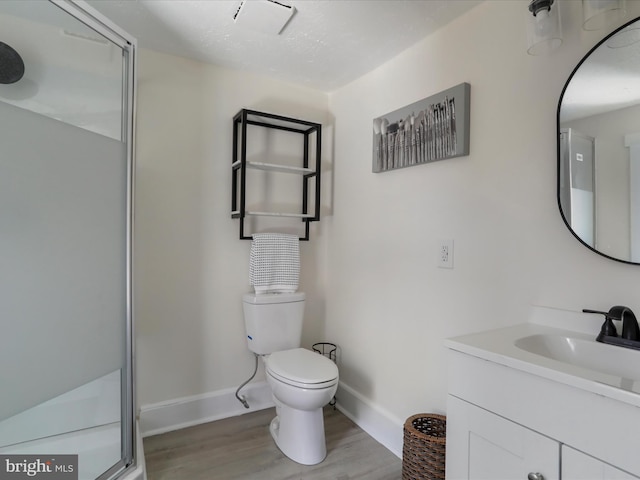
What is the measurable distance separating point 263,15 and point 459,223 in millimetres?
1291

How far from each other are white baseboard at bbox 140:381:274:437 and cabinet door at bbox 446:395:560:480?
1499mm

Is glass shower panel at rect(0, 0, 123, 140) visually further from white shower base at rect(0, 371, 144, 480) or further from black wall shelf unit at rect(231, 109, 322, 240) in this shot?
white shower base at rect(0, 371, 144, 480)

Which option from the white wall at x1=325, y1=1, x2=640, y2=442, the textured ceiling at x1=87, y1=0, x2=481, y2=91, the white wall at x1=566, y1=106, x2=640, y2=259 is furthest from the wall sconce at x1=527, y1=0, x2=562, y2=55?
the textured ceiling at x1=87, y1=0, x2=481, y2=91

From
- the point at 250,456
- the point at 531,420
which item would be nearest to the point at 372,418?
the point at 250,456

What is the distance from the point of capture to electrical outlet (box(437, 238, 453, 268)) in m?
1.65

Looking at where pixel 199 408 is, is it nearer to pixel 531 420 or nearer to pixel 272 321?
pixel 272 321

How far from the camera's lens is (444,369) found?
1.65 metres

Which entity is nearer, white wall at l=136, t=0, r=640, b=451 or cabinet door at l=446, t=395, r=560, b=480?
cabinet door at l=446, t=395, r=560, b=480

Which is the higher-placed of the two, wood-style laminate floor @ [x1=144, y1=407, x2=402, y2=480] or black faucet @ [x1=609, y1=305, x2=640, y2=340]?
black faucet @ [x1=609, y1=305, x2=640, y2=340]

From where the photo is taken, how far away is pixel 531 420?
875mm

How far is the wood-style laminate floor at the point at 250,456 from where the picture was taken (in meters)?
→ 1.69

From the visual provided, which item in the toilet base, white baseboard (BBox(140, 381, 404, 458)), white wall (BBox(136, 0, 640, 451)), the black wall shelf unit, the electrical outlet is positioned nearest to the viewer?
white wall (BBox(136, 0, 640, 451))

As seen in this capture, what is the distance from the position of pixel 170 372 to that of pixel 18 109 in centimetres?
150

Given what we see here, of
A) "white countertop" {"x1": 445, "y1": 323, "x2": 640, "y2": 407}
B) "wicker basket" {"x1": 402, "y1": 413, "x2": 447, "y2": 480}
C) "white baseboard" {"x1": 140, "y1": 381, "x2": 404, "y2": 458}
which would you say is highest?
"white countertop" {"x1": 445, "y1": 323, "x2": 640, "y2": 407}
